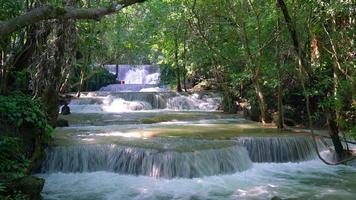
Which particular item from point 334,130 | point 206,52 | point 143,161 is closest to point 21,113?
point 143,161

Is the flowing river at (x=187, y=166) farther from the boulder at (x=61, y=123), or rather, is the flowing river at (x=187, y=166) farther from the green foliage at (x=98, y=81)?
the green foliage at (x=98, y=81)

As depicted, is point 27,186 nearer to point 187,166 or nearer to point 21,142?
point 21,142

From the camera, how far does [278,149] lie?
12.0 metres

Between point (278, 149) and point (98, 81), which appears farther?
point (98, 81)

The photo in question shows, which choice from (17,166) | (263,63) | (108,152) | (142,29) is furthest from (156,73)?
(17,166)

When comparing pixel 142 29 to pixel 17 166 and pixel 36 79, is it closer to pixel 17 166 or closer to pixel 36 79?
pixel 36 79

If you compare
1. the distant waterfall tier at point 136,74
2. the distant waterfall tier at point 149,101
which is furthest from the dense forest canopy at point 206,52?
the distant waterfall tier at point 136,74

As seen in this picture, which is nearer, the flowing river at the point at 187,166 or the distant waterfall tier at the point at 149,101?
the flowing river at the point at 187,166

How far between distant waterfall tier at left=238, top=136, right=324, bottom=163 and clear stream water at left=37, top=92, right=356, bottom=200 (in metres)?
0.03

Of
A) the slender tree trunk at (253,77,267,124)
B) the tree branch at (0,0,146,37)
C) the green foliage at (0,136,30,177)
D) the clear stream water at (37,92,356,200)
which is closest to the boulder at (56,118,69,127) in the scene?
the clear stream water at (37,92,356,200)

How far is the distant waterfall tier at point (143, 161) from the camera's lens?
9.73 meters

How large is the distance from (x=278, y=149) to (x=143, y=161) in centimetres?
Answer: 398

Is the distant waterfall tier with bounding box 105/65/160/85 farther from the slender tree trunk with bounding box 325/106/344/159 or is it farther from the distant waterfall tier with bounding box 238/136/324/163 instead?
the slender tree trunk with bounding box 325/106/344/159

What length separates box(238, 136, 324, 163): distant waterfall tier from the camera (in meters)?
11.8
